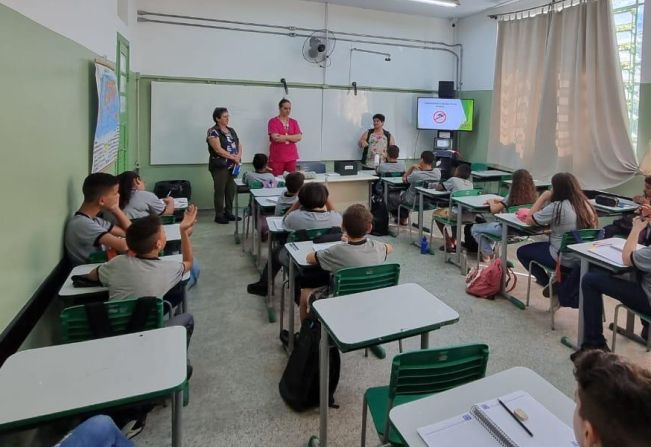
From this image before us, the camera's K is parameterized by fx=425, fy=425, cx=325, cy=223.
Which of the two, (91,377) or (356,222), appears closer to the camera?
(91,377)

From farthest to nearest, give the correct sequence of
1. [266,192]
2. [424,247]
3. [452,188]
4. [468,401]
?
[424,247] < [452,188] < [266,192] < [468,401]

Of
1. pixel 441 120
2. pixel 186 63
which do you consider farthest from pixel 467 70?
pixel 186 63

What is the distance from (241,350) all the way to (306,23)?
5853 mm

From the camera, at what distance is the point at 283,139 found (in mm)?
6504

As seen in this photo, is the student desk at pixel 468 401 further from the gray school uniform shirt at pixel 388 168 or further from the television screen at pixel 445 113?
the television screen at pixel 445 113

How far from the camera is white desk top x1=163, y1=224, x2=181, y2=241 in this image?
2.88m

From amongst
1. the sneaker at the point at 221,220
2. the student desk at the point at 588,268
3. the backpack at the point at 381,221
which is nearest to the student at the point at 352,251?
the student desk at the point at 588,268

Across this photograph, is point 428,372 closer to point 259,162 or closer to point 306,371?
point 306,371

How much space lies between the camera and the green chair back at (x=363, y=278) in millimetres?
2324

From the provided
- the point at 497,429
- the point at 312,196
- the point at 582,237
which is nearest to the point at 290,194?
the point at 312,196

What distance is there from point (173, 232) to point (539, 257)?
287 centimetres

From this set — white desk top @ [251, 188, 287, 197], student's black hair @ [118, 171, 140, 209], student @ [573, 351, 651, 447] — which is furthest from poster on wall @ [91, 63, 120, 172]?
student @ [573, 351, 651, 447]

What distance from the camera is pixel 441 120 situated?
780cm

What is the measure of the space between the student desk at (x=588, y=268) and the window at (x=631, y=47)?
116 inches
